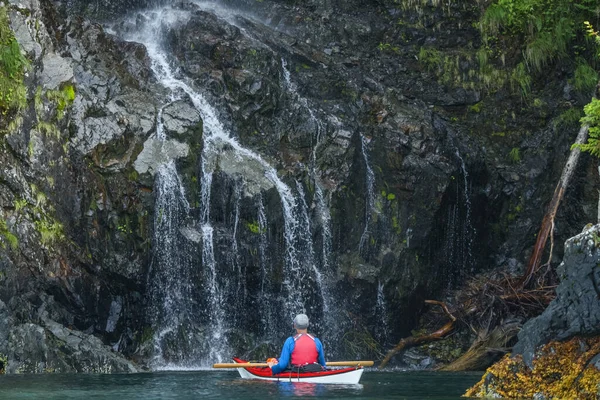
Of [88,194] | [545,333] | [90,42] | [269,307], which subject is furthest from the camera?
[90,42]

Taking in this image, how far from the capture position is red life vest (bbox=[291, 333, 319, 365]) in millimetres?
12023

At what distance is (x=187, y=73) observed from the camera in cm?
2130

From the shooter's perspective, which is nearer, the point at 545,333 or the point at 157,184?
the point at 545,333

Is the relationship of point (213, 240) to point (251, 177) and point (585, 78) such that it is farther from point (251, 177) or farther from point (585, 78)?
point (585, 78)

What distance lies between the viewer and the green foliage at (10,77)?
1700 cm

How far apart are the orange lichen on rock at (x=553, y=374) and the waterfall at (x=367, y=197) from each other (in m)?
10.4

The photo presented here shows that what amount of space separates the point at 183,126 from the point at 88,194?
2.91 meters

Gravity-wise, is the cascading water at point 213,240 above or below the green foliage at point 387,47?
below

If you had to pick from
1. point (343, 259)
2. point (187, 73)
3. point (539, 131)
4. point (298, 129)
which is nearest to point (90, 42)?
point (187, 73)

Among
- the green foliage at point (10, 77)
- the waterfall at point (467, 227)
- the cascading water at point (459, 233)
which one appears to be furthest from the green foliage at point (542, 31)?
the green foliage at point (10, 77)

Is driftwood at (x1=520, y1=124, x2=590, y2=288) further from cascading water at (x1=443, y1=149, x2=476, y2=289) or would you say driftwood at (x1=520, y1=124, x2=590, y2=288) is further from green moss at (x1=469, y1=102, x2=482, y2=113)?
green moss at (x1=469, y1=102, x2=482, y2=113)

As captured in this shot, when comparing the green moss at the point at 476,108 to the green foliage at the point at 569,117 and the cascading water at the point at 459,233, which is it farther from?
the cascading water at the point at 459,233

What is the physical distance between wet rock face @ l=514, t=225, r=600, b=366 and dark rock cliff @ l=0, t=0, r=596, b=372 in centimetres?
922

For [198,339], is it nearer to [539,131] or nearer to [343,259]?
[343,259]
